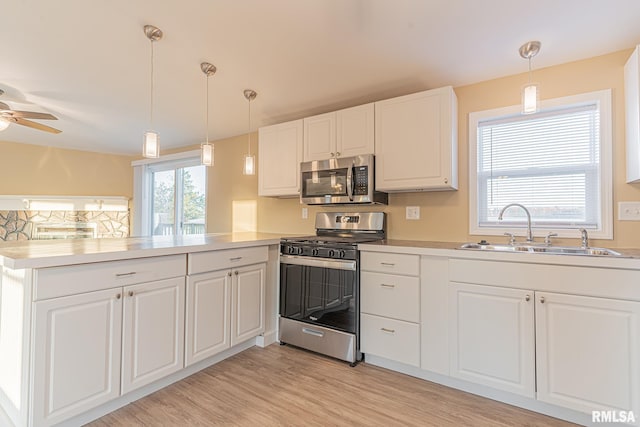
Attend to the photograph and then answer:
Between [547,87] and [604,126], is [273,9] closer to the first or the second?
[547,87]

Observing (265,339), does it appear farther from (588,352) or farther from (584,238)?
(584,238)

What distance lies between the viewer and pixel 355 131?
264 centimetres

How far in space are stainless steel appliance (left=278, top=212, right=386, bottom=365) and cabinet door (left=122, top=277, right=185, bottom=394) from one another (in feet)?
3.04

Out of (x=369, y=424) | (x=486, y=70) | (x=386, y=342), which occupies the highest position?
(x=486, y=70)

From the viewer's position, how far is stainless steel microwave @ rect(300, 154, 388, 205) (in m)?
2.53

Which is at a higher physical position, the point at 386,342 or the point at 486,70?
the point at 486,70

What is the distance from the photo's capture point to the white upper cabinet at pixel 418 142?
2240 mm

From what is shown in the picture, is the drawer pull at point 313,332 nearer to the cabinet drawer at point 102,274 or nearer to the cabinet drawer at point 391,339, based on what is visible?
the cabinet drawer at point 391,339

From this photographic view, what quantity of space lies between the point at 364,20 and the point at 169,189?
4214 millimetres

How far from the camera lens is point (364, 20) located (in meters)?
1.71

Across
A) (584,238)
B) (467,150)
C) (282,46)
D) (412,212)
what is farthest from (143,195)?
(584,238)

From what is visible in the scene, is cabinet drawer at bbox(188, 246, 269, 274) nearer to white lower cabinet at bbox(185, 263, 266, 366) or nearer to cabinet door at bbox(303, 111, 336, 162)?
white lower cabinet at bbox(185, 263, 266, 366)

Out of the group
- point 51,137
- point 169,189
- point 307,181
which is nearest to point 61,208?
point 51,137

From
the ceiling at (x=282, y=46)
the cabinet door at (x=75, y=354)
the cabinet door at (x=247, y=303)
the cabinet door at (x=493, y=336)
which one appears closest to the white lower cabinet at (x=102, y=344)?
the cabinet door at (x=75, y=354)
